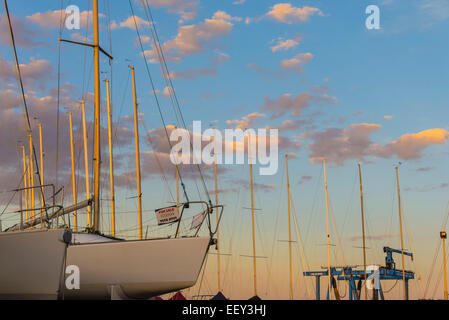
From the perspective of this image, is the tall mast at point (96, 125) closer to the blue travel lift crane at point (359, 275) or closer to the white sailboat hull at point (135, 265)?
the white sailboat hull at point (135, 265)

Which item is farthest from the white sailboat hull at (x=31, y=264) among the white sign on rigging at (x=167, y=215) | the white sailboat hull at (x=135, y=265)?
the white sign on rigging at (x=167, y=215)

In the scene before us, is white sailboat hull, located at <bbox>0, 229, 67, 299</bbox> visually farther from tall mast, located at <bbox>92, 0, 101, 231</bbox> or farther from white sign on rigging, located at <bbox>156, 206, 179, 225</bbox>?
white sign on rigging, located at <bbox>156, 206, 179, 225</bbox>

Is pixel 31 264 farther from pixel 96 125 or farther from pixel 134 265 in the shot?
pixel 96 125

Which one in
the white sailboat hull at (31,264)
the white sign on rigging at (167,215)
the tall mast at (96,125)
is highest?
the tall mast at (96,125)

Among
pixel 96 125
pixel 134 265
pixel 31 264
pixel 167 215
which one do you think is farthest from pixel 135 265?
pixel 96 125

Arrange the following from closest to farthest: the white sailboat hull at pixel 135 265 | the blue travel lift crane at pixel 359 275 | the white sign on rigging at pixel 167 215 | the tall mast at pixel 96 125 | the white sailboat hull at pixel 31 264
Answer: the white sailboat hull at pixel 31 264, the white sailboat hull at pixel 135 265, the white sign on rigging at pixel 167 215, the tall mast at pixel 96 125, the blue travel lift crane at pixel 359 275

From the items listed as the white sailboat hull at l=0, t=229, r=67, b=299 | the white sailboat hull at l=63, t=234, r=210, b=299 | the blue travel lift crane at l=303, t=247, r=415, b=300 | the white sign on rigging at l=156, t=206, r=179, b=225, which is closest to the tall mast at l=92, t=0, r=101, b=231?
the white sailboat hull at l=63, t=234, r=210, b=299

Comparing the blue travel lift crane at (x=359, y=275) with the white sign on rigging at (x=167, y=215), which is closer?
the white sign on rigging at (x=167, y=215)

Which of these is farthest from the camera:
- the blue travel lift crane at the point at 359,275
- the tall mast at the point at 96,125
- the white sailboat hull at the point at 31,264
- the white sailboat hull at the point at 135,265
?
the blue travel lift crane at the point at 359,275

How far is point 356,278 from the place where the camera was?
50.6 m

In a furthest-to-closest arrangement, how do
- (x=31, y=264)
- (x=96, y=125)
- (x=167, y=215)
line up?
(x=96, y=125) → (x=167, y=215) → (x=31, y=264)

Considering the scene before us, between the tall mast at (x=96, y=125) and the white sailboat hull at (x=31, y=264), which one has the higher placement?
the tall mast at (x=96, y=125)
